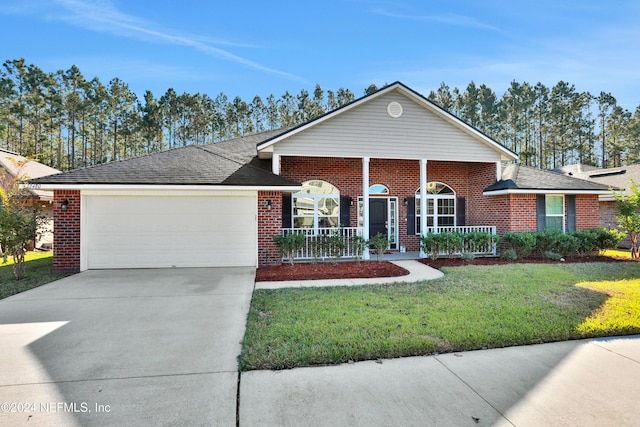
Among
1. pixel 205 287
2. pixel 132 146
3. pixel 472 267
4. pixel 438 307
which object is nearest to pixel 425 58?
pixel 472 267

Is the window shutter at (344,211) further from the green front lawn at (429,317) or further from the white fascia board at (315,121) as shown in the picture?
the green front lawn at (429,317)

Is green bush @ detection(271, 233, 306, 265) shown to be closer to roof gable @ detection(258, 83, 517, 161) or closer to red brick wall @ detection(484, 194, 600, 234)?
roof gable @ detection(258, 83, 517, 161)

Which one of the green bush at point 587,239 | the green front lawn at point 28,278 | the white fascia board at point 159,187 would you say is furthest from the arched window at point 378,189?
the green front lawn at point 28,278

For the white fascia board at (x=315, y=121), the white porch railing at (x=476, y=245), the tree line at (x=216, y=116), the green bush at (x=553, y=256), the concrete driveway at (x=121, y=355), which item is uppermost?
the tree line at (x=216, y=116)

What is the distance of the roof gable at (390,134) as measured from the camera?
10.3 m

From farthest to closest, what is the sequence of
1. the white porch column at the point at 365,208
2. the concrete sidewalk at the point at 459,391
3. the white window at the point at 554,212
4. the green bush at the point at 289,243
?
the white window at the point at 554,212 → the white porch column at the point at 365,208 → the green bush at the point at 289,243 → the concrete sidewalk at the point at 459,391

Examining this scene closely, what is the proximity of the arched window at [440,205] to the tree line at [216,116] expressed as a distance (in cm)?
2642

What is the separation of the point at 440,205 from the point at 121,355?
12288mm

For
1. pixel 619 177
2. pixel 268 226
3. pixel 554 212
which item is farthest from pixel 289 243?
pixel 619 177

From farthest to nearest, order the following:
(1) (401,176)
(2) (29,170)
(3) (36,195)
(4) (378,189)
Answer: (2) (29,170)
(3) (36,195)
(1) (401,176)
(4) (378,189)

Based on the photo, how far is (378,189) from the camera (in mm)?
12547

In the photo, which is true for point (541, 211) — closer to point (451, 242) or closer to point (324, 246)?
point (451, 242)

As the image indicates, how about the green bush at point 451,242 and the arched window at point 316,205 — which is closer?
the green bush at point 451,242

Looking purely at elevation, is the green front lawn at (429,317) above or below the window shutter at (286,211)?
below
